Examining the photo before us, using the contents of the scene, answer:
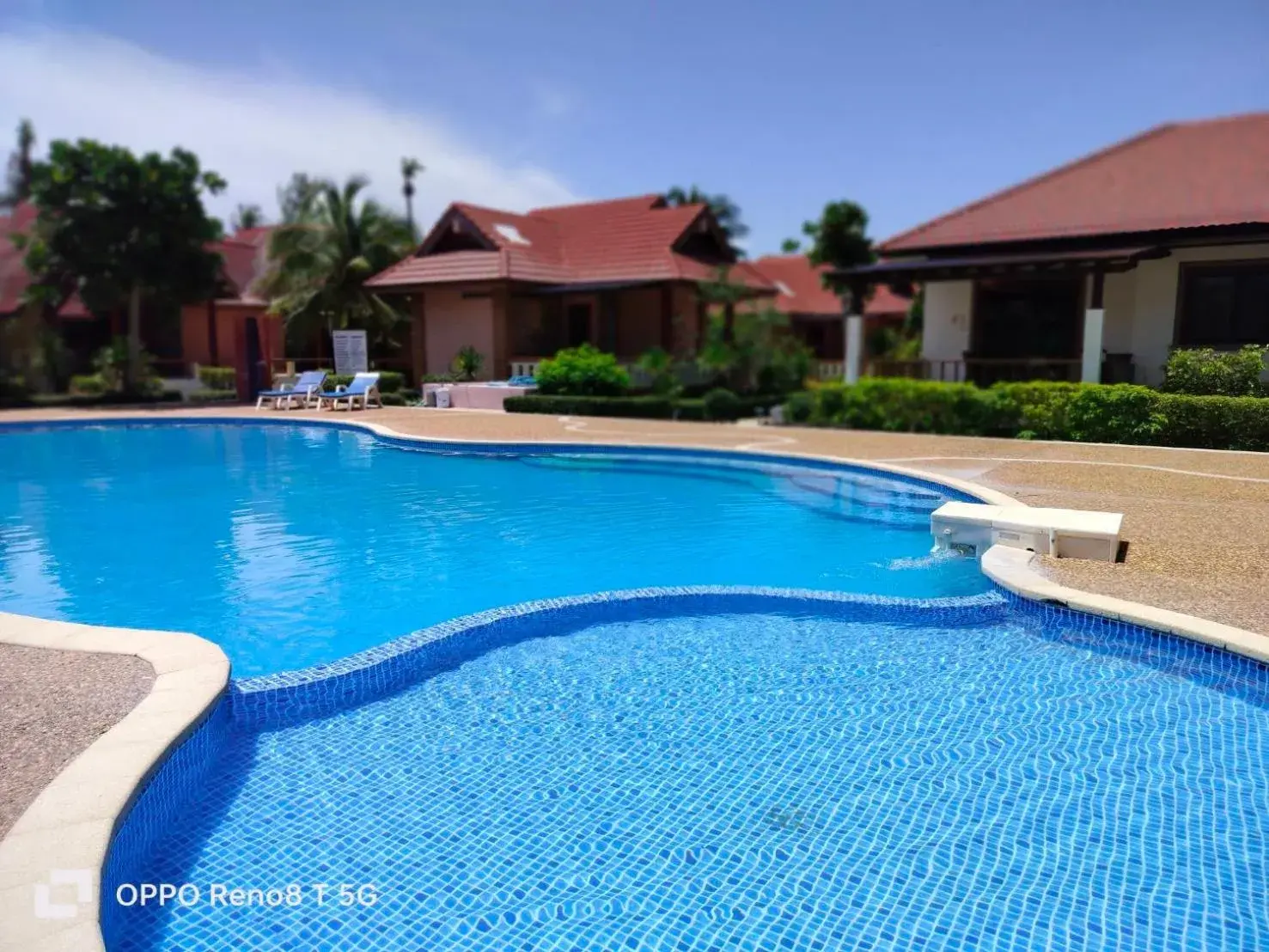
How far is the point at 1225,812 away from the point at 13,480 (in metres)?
15.9

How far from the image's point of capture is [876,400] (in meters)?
17.2

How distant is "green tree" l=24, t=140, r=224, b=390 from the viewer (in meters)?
23.0

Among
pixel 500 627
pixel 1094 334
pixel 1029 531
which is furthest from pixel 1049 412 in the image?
pixel 500 627

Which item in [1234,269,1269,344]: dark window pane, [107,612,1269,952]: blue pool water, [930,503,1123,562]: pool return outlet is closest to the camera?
[107,612,1269,952]: blue pool water

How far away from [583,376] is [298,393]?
790 centimetres

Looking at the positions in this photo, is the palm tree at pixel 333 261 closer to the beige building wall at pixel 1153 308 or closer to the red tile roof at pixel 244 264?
the red tile roof at pixel 244 264

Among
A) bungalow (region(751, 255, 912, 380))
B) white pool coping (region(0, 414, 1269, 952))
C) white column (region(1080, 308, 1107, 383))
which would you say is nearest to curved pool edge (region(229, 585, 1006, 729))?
white pool coping (region(0, 414, 1269, 952))

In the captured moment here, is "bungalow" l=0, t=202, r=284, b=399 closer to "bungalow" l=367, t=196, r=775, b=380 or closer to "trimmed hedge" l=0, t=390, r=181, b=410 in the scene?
"trimmed hedge" l=0, t=390, r=181, b=410

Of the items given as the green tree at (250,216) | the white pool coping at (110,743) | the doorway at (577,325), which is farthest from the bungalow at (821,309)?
the green tree at (250,216)

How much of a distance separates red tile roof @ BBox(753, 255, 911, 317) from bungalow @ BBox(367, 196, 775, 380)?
8669 mm

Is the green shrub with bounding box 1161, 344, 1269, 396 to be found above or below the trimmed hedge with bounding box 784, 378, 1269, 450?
above

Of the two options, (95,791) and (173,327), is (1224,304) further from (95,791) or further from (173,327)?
(173,327)

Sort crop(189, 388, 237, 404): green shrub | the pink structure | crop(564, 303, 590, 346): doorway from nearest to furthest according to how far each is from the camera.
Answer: the pink structure < crop(189, 388, 237, 404): green shrub < crop(564, 303, 590, 346): doorway

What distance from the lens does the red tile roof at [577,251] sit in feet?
82.3
